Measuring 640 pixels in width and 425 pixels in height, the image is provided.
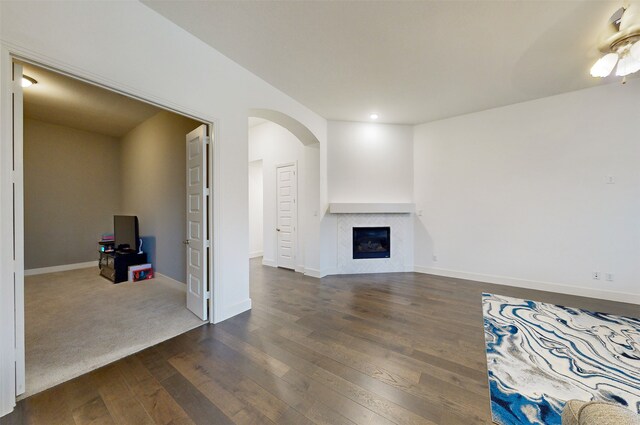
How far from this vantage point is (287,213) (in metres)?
5.52

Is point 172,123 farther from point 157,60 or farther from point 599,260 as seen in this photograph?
point 599,260

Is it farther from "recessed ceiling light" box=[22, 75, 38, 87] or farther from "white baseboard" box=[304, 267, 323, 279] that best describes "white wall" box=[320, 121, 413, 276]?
"recessed ceiling light" box=[22, 75, 38, 87]

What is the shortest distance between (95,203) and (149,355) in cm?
550

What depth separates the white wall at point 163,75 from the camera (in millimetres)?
1542

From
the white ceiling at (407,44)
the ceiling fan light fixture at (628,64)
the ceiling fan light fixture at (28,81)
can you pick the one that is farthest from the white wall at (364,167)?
the ceiling fan light fixture at (28,81)

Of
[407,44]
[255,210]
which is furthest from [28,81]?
[407,44]

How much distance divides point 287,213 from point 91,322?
361 centimetres

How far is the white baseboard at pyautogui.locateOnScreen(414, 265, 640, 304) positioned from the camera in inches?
136

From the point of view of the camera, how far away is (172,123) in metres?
4.26

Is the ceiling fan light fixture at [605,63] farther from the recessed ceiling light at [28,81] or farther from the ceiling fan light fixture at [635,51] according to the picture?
the recessed ceiling light at [28,81]

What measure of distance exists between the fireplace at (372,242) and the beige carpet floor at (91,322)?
3.34 metres

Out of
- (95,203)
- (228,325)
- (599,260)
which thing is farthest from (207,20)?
(599,260)

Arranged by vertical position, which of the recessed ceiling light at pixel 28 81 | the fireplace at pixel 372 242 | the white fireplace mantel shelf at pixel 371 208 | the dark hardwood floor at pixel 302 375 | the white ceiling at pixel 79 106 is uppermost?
the white ceiling at pixel 79 106

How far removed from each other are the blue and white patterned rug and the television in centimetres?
593
